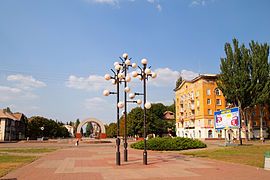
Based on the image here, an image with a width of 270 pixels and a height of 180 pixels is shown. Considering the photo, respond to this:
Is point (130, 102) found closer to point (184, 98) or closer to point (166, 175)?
point (166, 175)

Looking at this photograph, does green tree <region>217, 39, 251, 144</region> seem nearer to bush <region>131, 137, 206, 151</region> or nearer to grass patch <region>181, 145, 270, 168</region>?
bush <region>131, 137, 206, 151</region>

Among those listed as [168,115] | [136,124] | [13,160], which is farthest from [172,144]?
[168,115]

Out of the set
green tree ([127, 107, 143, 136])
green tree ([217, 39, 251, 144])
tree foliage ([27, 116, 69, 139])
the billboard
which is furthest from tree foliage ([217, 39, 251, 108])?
tree foliage ([27, 116, 69, 139])

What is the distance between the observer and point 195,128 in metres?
71.9

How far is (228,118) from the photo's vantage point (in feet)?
115

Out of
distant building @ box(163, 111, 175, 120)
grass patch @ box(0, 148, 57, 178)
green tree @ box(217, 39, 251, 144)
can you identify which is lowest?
grass patch @ box(0, 148, 57, 178)

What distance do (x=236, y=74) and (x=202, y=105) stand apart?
20512 mm

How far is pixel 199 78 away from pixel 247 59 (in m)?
20.5

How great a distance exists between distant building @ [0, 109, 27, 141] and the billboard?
71.4 m

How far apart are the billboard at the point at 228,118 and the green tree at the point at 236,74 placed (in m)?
14.1

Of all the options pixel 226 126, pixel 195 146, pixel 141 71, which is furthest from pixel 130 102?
pixel 226 126

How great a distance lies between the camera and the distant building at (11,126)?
3430 inches

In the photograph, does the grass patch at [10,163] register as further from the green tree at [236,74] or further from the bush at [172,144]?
the green tree at [236,74]

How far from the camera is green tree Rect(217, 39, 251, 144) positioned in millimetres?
48906
